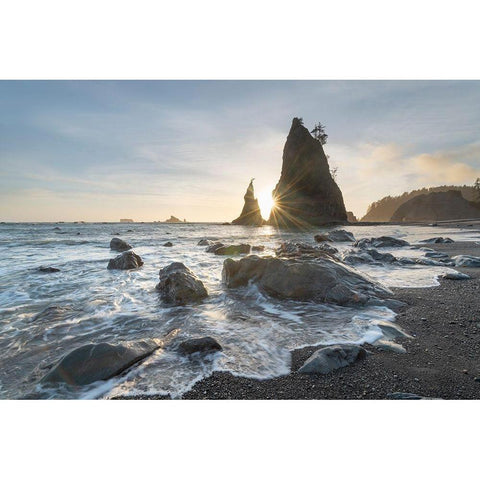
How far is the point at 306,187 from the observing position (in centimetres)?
5725

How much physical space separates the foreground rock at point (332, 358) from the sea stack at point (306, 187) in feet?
174

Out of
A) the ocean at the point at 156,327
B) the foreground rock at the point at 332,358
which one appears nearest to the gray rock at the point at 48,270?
the ocean at the point at 156,327

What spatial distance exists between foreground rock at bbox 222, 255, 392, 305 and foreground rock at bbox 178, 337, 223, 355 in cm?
227

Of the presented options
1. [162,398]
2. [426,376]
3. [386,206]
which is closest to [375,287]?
[426,376]

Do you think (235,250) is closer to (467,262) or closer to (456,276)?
(456,276)

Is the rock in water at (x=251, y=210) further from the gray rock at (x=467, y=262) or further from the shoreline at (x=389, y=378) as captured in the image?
the shoreline at (x=389, y=378)

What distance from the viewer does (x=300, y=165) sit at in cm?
5822

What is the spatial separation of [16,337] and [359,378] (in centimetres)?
459

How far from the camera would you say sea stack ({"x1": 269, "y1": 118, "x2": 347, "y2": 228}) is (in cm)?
5622

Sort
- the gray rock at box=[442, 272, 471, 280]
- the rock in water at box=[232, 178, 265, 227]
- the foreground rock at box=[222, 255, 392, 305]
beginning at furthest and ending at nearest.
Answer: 1. the rock in water at box=[232, 178, 265, 227]
2. the gray rock at box=[442, 272, 471, 280]
3. the foreground rock at box=[222, 255, 392, 305]

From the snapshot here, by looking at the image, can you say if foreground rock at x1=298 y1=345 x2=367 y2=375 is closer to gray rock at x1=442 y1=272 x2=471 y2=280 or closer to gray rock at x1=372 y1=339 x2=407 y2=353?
gray rock at x1=372 y1=339 x2=407 y2=353

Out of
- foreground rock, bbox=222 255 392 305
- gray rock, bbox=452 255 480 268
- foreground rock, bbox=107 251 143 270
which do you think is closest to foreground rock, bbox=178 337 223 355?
foreground rock, bbox=222 255 392 305
